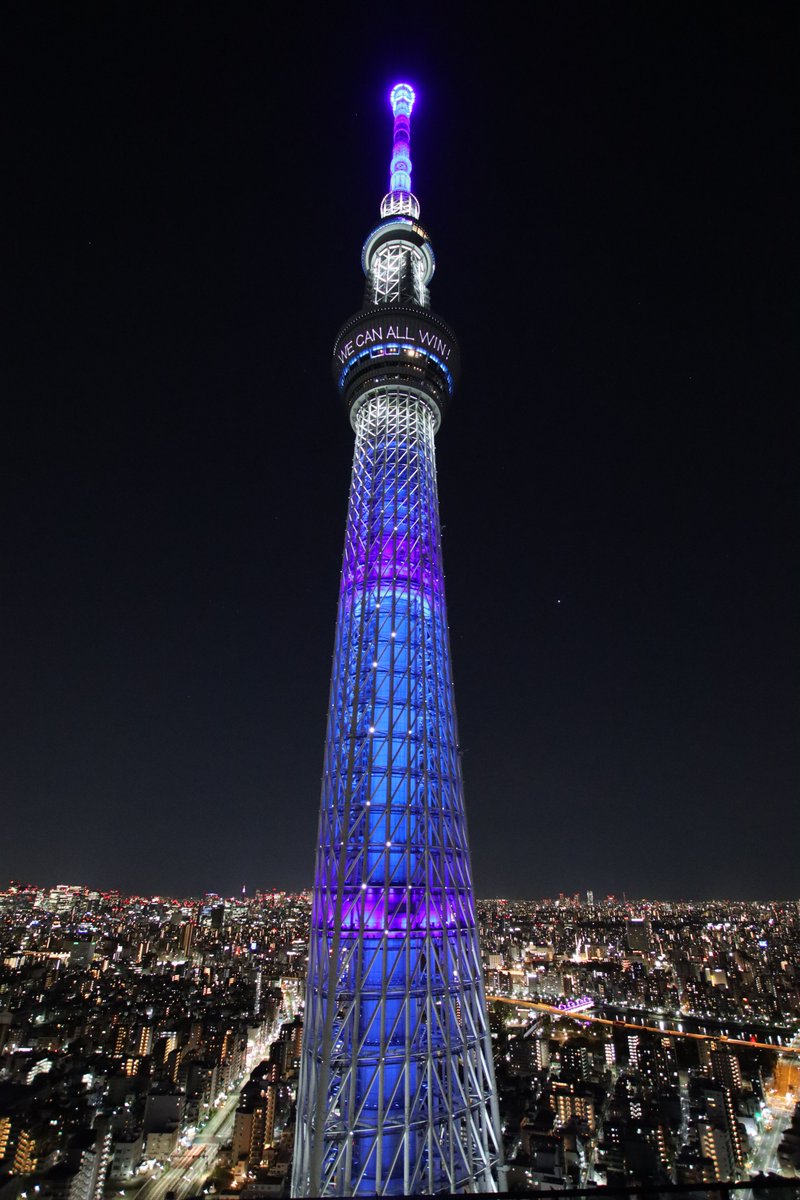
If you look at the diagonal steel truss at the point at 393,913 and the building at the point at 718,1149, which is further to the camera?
the building at the point at 718,1149

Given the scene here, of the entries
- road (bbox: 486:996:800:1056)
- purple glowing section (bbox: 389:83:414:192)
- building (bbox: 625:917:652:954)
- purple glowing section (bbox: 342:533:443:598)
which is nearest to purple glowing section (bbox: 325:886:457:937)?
purple glowing section (bbox: 342:533:443:598)

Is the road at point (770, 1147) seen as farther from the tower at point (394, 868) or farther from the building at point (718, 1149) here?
the tower at point (394, 868)

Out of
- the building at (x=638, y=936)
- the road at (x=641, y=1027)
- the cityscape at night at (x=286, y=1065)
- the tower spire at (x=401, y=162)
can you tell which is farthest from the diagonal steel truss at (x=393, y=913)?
the building at (x=638, y=936)

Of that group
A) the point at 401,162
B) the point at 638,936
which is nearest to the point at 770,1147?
the point at 401,162

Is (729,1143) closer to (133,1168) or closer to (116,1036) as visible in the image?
(133,1168)

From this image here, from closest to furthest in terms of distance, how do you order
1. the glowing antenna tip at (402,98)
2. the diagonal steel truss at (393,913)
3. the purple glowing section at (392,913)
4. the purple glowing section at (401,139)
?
the diagonal steel truss at (393,913) → the purple glowing section at (392,913) → the purple glowing section at (401,139) → the glowing antenna tip at (402,98)

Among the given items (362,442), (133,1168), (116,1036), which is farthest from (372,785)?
(116,1036)
